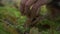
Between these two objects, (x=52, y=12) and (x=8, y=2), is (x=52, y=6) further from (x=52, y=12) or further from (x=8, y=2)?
(x=8, y=2)

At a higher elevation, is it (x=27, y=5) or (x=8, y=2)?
(x=8, y=2)

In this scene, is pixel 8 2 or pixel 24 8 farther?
pixel 8 2

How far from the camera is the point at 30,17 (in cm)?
162

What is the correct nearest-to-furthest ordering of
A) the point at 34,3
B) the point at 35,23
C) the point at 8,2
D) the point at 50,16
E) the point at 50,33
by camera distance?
1. the point at 50,33
2. the point at 34,3
3. the point at 35,23
4. the point at 50,16
5. the point at 8,2

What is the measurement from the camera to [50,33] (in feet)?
4.59

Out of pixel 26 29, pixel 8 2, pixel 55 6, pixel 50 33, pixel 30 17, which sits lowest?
pixel 50 33

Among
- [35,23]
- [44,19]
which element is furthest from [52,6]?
[35,23]

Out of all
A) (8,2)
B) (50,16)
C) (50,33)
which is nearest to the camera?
(50,33)

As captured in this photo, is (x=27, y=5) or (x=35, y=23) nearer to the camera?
(x=27, y=5)

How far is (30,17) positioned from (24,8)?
0.37 feet

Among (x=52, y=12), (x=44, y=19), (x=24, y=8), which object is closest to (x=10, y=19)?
(x=24, y=8)

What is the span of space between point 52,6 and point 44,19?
0.25 metres

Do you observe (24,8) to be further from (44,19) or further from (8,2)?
(8,2)

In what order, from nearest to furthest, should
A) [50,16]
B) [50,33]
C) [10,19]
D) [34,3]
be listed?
[50,33] < [34,3] < [10,19] < [50,16]
